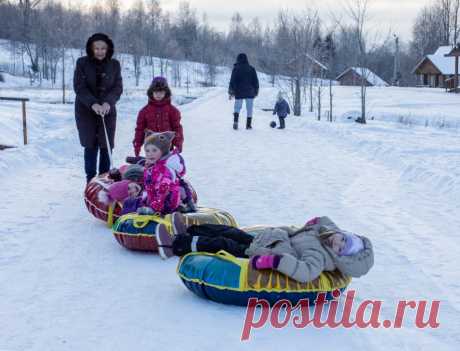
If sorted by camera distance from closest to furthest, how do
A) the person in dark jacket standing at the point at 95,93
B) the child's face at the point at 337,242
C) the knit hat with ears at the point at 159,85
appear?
the child's face at the point at 337,242 < the knit hat with ears at the point at 159,85 < the person in dark jacket standing at the point at 95,93

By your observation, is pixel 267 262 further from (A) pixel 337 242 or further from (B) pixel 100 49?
(B) pixel 100 49

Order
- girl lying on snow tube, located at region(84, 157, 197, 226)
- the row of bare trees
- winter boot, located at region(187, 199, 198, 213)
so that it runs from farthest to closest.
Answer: the row of bare trees
girl lying on snow tube, located at region(84, 157, 197, 226)
winter boot, located at region(187, 199, 198, 213)

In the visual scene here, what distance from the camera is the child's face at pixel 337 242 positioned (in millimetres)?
3865

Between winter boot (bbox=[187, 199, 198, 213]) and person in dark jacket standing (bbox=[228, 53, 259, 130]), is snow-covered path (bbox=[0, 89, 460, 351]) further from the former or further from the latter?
person in dark jacket standing (bbox=[228, 53, 259, 130])

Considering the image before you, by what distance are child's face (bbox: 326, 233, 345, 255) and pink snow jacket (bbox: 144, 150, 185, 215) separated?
1.69 meters

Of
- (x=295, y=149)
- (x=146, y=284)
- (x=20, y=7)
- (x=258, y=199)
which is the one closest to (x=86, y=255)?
(x=146, y=284)

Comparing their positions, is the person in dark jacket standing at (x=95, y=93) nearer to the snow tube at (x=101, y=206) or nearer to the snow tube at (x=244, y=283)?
the snow tube at (x=101, y=206)

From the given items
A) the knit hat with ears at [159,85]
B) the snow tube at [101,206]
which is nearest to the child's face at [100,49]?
the knit hat with ears at [159,85]

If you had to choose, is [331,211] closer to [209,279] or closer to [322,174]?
[322,174]

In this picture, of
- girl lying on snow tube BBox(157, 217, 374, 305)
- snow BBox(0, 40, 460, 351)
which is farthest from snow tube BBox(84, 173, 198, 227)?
girl lying on snow tube BBox(157, 217, 374, 305)

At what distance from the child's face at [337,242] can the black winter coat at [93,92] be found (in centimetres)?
381

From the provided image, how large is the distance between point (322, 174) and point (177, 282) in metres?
4.99

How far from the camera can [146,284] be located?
4.35 m

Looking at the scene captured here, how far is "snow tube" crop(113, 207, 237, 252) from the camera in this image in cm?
495
